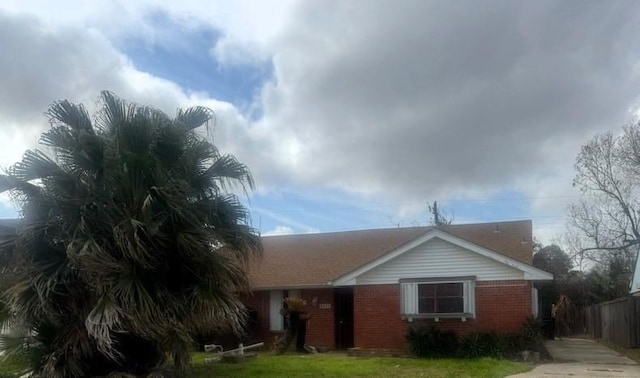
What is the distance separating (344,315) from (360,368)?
7.33 meters

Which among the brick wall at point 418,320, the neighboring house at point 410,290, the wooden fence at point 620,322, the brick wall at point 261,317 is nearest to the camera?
the brick wall at point 418,320

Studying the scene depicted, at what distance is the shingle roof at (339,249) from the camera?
22250mm

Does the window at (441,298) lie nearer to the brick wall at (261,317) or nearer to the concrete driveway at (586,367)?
the concrete driveway at (586,367)

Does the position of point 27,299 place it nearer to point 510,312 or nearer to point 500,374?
point 500,374

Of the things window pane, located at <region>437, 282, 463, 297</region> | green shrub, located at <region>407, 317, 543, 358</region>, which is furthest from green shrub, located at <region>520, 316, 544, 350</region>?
window pane, located at <region>437, 282, 463, 297</region>

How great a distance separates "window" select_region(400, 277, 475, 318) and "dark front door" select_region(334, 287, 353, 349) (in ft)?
11.9

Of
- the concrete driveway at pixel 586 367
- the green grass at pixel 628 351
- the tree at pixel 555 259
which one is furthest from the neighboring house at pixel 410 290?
the tree at pixel 555 259

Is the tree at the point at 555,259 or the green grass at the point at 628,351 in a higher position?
the tree at the point at 555,259

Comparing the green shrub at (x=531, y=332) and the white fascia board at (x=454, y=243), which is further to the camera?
the white fascia board at (x=454, y=243)

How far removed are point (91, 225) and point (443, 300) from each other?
11.0m

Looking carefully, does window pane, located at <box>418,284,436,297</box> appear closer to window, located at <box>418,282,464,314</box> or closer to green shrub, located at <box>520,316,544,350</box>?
window, located at <box>418,282,464,314</box>

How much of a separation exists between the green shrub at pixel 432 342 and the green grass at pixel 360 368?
32.0 inches

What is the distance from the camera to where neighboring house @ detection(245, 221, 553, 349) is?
18.4 meters

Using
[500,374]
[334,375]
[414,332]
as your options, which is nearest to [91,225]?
[334,375]
